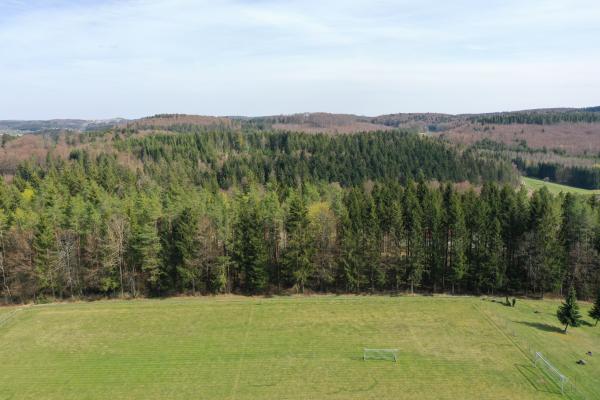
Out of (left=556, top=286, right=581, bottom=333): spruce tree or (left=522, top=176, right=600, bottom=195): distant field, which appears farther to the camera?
(left=522, top=176, right=600, bottom=195): distant field

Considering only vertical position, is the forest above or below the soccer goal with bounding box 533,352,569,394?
above

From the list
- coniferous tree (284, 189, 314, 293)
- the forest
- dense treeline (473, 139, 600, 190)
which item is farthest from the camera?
dense treeline (473, 139, 600, 190)

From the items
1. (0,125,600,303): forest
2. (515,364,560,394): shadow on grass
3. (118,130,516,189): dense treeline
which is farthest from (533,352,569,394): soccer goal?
(118,130,516,189): dense treeline

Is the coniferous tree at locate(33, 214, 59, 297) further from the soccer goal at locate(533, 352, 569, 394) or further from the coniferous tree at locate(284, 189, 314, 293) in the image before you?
the soccer goal at locate(533, 352, 569, 394)

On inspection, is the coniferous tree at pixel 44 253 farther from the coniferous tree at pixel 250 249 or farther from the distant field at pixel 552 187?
the distant field at pixel 552 187

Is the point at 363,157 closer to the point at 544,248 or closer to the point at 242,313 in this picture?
the point at 544,248

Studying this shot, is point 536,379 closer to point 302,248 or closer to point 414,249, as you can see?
point 414,249

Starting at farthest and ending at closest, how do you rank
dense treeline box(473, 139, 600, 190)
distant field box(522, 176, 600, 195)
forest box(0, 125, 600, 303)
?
1. dense treeline box(473, 139, 600, 190)
2. distant field box(522, 176, 600, 195)
3. forest box(0, 125, 600, 303)
